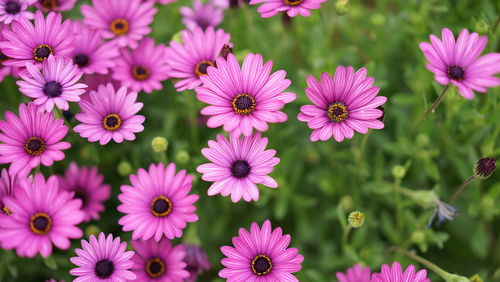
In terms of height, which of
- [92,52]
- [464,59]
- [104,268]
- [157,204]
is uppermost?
[464,59]

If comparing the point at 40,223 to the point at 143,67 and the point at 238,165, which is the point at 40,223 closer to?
the point at 238,165

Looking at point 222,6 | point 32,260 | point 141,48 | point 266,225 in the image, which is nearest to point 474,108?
point 266,225

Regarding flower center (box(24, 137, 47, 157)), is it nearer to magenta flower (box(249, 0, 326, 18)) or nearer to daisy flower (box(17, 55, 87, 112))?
daisy flower (box(17, 55, 87, 112))

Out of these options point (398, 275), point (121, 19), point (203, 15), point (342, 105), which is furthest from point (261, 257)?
point (203, 15)

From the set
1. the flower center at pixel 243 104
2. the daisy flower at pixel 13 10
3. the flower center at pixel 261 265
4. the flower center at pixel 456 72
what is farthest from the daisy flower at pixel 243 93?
the daisy flower at pixel 13 10

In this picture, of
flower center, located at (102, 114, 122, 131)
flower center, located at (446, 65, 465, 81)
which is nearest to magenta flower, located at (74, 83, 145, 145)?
flower center, located at (102, 114, 122, 131)
